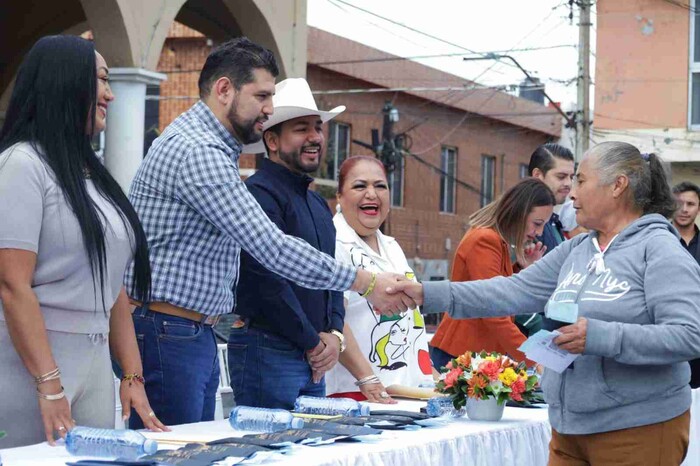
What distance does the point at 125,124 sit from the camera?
996cm

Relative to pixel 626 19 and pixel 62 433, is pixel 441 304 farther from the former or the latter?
pixel 626 19

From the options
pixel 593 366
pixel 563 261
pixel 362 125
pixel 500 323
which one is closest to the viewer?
pixel 593 366

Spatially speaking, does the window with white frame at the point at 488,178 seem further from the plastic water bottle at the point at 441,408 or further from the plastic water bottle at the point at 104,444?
the plastic water bottle at the point at 104,444

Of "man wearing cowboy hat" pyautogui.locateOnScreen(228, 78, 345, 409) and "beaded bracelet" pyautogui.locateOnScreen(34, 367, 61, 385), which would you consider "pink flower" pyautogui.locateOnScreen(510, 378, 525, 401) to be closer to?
"man wearing cowboy hat" pyautogui.locateOnScreen(228, 78, 345, 409)

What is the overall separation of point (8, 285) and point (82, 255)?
23cm

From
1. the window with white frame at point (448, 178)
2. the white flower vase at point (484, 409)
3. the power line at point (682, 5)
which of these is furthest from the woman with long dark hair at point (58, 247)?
the window with white frame at point (448, 178)

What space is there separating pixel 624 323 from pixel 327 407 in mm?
1072

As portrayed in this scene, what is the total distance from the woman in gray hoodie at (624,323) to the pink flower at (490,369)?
0.45 m

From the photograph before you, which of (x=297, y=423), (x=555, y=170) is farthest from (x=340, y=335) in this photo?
(x=555, y=170)

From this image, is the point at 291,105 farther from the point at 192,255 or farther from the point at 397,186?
the point at 397,186

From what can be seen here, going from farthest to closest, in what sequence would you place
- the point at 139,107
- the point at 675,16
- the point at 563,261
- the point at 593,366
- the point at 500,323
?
1. the point at 675,16
2. the point at 139,107
3. the point at 500,323
4. the point at 563,261
5. the point at 593,366

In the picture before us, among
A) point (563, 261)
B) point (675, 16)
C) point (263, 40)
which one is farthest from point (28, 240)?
point (675, 16)

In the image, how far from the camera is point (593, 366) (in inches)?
145

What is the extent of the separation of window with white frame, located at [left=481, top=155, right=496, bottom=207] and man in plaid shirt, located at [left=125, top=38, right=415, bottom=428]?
30194mm
